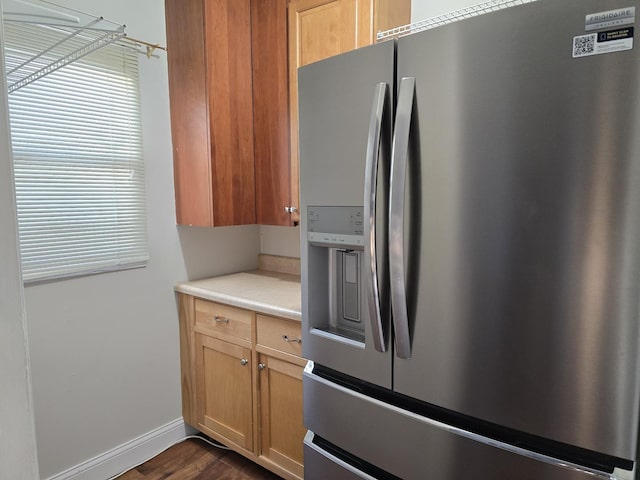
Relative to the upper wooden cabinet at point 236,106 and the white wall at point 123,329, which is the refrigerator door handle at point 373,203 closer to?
the upper wooden cabinet at point 236,106

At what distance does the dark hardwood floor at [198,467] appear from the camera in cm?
198

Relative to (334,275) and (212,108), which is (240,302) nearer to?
(334,275)

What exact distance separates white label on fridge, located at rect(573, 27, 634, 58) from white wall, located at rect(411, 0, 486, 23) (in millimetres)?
1055

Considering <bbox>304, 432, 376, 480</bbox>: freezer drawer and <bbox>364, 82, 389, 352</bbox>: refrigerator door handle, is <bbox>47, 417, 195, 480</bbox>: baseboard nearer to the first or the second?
<bbox>304, 432, 376, 480</bbox>: freezer drawer

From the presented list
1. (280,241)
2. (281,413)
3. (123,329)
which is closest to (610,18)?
(281,413)

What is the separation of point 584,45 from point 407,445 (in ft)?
3.35

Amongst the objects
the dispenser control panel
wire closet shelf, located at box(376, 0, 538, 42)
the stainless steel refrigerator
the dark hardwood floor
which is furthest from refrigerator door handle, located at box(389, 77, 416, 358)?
the dark hardwood floor

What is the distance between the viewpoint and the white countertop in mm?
1750

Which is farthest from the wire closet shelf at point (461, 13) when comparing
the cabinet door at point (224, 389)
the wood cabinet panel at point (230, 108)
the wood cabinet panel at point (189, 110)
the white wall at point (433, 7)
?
the cabinet door at point (224, 389)

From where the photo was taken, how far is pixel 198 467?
205 centimetres

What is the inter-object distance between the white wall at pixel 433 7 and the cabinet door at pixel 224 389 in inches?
67.6

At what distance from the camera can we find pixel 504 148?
0.87 metres

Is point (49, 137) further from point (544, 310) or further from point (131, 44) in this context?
point (544, 310)

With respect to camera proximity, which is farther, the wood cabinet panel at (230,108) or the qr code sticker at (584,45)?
the wood cabinet panel at (230,108)
